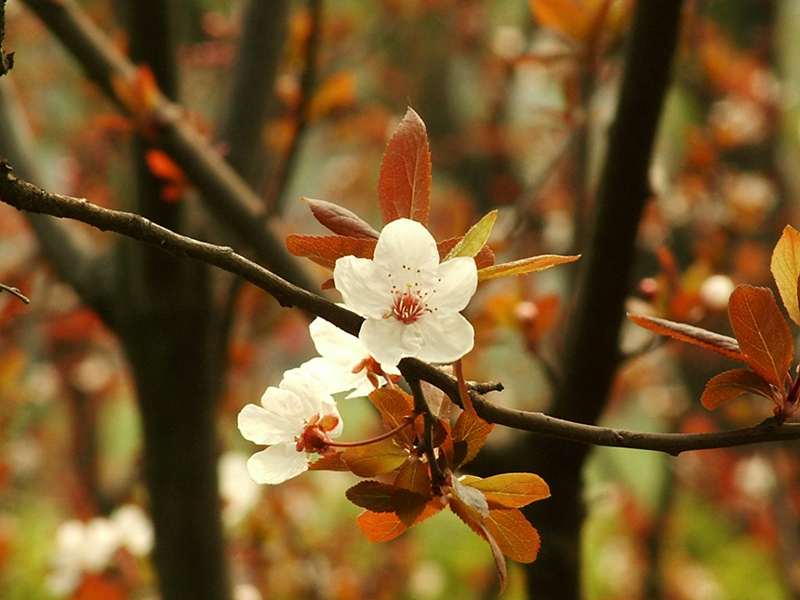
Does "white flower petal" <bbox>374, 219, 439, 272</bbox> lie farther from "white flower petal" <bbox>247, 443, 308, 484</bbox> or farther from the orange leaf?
the orange leaf

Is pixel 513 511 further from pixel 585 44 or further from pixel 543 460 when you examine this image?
pixel 585 44

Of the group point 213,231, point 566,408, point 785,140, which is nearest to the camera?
point 566,408

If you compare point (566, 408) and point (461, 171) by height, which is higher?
point (461, 171)

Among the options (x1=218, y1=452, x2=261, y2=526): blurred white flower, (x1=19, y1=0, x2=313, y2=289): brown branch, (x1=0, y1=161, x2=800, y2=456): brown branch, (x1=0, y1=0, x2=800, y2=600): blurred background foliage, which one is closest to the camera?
(x1=0, y1=161, x2=800, y2=456): brown branch

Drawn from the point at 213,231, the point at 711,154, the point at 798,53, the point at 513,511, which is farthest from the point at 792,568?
the point at 798,53

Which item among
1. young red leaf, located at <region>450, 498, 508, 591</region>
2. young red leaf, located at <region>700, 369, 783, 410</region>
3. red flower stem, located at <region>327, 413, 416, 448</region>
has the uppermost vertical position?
red flower stem, located at <region>327, 413, 416, 448</region>

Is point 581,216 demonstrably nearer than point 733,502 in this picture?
Yes

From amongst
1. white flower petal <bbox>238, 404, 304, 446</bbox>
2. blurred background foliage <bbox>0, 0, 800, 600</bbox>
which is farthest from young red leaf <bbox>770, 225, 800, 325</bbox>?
blurred background foliage <bbox>0, 0, 800, 600</bbox>
